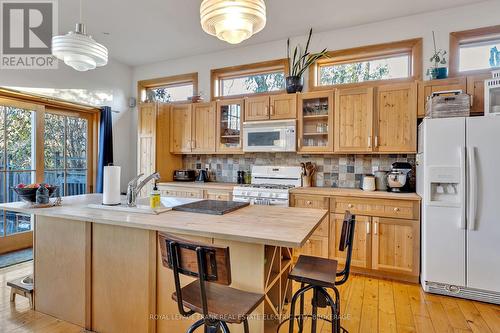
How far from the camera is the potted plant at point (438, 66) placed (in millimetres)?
3004

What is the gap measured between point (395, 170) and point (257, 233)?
95.9 inches

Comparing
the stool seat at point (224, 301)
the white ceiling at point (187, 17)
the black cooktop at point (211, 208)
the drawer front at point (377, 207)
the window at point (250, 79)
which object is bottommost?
the stool seat at point (224, 301)

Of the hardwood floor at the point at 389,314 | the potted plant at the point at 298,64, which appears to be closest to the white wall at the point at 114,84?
the hardwood floor at the point at 389,314

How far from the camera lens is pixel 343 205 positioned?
308cm

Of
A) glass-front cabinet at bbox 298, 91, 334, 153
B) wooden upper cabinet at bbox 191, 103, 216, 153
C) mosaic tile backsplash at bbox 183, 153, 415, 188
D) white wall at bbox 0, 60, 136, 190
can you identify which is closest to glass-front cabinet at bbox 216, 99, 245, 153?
wooden upper cabinet at bbox 191, 103, 216, 153

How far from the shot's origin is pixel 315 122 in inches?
145

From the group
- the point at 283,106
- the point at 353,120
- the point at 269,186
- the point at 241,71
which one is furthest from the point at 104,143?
the point at 353,120

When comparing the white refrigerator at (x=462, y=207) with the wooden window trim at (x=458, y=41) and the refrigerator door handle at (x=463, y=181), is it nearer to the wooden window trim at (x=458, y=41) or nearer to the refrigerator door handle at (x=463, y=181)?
the refrigerator door handle at (x=463, y=181)

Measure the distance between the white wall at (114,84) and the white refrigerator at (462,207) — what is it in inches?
184

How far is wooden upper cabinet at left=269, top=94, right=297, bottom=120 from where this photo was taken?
362 cm

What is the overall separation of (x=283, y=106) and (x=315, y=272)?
2.52 m

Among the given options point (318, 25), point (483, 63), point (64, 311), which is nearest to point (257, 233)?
point (64, 311)

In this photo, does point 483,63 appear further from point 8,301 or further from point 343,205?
point 8,301

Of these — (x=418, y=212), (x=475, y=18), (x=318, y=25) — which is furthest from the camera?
(x=318, y=25)
